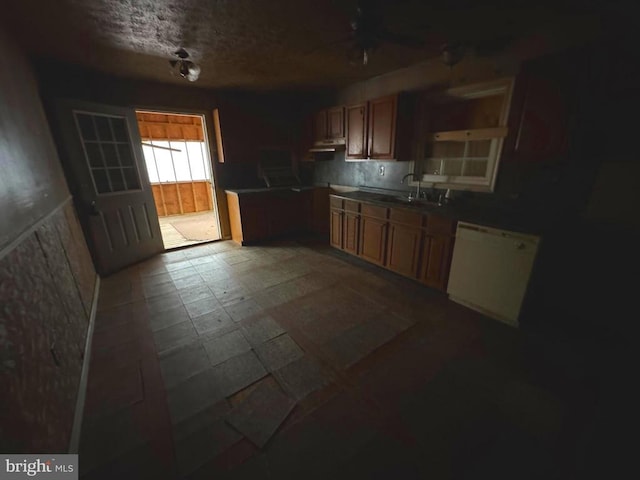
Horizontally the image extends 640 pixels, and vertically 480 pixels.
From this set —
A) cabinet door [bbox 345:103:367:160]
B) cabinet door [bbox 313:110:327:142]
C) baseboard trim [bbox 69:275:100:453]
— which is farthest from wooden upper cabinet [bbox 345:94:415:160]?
baseboard trim [bbox 69:275:100:453]

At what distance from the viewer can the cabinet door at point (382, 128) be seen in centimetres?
310

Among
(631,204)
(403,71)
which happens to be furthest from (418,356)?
(403,71)

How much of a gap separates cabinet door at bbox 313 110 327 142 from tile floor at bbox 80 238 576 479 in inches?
105

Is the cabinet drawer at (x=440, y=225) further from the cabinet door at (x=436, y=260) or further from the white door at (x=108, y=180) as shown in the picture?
the white door at (x=108, y=180)

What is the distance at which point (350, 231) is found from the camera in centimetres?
371

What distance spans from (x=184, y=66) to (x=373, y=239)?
2.77 metres

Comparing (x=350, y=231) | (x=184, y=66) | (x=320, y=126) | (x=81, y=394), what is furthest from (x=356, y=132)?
(x=81, y=394)

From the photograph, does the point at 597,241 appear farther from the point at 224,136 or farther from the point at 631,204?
the point at 224,136

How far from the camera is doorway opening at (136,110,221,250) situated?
6.48 meters

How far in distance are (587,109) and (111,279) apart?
16.5 ft

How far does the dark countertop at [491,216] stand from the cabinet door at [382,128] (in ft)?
2.14

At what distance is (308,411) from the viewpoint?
1.54 metres

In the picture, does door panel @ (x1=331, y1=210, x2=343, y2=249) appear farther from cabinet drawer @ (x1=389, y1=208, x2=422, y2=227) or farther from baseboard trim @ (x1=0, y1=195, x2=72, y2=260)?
baseboard trim @ (x1=0, y1=195, x2=72, y2=260)

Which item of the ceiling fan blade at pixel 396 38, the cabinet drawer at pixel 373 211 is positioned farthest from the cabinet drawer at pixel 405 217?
the ceiling fan blade at pixel 396 38
